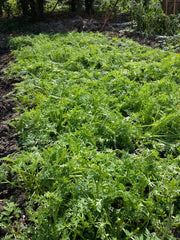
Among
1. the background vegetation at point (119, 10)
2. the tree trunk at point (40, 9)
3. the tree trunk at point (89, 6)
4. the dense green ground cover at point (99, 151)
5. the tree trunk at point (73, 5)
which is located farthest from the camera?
A: the tree trunk at point (73, 5)

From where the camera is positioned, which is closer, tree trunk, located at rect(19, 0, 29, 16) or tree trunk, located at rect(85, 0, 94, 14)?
tree trunk, located at rect(19, 0, 29, 16)

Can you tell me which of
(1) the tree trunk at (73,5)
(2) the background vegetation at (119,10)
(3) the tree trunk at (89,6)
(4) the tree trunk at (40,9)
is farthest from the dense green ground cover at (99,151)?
(1) the tree trunk at (73,5)

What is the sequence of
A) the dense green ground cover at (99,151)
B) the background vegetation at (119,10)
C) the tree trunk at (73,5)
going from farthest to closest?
the tree trunk at (73,5) < the background vegetation at (119,10) < the dense green ground cover at (99,151)

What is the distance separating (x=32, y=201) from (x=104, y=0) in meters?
10.8

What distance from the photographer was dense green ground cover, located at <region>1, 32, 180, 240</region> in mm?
1880

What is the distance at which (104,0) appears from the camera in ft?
35.5

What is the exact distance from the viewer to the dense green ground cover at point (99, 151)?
6.17 feet

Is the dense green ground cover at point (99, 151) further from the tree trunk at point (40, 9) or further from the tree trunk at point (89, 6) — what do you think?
the tree trunk at point (89, 6)

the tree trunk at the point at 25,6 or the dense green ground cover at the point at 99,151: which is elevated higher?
the tree trunk at the point at 25,6

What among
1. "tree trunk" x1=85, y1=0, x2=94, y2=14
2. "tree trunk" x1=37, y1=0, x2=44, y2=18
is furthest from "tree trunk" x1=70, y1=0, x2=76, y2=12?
"tree trunk" x1=37, y1=0, x2=44, y2=18

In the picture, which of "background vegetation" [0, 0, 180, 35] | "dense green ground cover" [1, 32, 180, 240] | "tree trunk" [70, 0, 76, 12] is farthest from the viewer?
"tree trunk" [70, 0, 76, 12]

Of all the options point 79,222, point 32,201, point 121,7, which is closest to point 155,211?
point 79,222

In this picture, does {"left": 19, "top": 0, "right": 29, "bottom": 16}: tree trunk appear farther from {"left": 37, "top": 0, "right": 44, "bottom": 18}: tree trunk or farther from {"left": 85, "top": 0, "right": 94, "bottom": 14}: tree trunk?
{"left": 85, "top": 0, "right": 94, "bottom": 14}: tree trunk

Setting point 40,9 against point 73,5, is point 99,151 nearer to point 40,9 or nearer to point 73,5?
point 40,9
